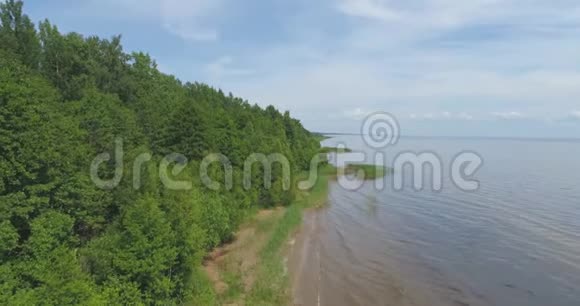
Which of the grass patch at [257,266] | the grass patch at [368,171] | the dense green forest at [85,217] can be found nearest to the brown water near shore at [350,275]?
the grass patch at [257,266]

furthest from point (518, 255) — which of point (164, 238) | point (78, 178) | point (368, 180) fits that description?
point (368, 180)

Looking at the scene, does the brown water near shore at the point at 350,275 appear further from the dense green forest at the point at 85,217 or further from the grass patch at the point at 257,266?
the dense green forest at the point at 85,217

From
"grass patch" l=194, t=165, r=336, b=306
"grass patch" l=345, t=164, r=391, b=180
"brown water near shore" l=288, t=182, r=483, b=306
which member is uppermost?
"grass patch" l=345, t=164, r=391, b=180

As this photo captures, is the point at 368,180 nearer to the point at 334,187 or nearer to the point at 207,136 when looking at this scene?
the point at 334,187

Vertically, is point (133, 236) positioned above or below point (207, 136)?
below

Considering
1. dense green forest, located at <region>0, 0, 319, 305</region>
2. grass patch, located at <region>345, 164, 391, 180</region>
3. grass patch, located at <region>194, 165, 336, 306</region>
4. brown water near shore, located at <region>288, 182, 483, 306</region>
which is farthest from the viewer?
grass patch, located at <region>345, 164, 391, 180</region>

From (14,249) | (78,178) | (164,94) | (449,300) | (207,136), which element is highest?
(164,94)

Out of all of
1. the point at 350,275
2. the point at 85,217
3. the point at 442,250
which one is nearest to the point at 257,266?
the point at 350,275

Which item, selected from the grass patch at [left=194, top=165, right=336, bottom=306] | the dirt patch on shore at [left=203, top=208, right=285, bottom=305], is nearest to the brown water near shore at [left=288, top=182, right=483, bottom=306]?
the grass patch at [left=194, top=165, right=336, bottom=306]

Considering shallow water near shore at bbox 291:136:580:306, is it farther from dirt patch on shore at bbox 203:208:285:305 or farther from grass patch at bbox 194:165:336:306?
dirt patch on shore at bbox 203:208:285:305
